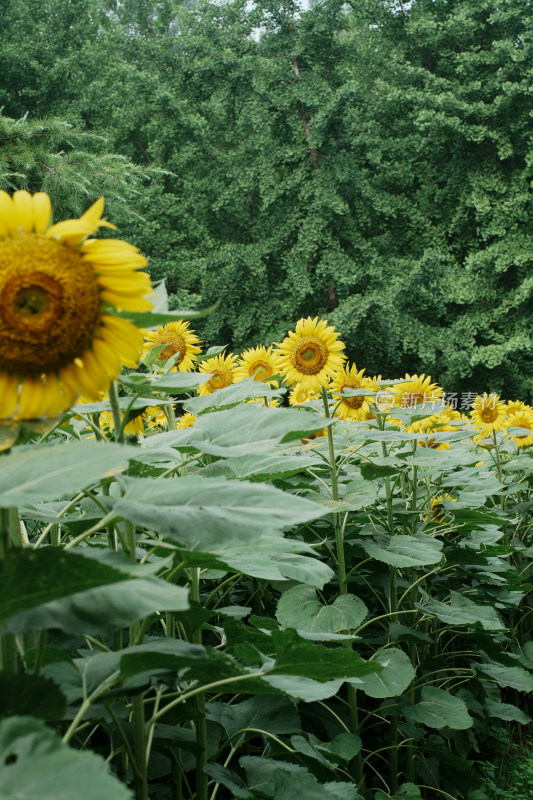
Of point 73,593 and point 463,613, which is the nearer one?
point 73,593

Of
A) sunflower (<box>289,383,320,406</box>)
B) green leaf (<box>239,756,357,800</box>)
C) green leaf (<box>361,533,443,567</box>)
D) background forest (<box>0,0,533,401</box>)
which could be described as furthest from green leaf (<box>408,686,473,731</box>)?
background forest (<box>0,0,533,401</box>)

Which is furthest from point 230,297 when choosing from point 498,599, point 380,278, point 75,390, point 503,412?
point 75,390

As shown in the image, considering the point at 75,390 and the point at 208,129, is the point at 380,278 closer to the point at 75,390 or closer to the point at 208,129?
the point at 208,129

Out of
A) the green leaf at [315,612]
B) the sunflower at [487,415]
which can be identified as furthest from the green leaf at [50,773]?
the sunflower at [487,415]

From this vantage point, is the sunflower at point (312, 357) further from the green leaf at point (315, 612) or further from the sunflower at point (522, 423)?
the sunflower at point (522, 423)

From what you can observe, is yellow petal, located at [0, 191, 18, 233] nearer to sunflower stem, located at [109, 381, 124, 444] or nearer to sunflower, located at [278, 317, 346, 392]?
sunflower stem, located at [109, 381, 124, 444]

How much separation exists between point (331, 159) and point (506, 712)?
43.5 ft

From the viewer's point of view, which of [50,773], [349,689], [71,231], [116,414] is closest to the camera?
[50,773]

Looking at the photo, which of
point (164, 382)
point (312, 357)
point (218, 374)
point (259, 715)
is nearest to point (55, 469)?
point (164, 382)

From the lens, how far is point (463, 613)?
194cm

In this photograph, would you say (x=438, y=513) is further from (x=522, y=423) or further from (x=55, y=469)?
(x=55, y=469)

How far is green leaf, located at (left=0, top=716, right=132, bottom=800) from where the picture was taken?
425 millimetres

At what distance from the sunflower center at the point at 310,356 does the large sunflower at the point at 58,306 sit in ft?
5.50

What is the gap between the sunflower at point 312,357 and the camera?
2.37 m
